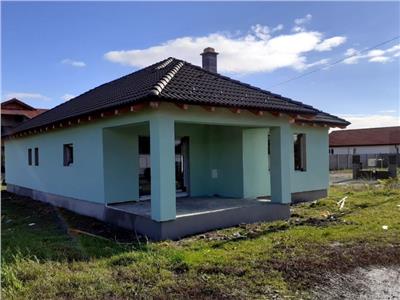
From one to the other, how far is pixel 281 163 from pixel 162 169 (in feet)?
12.8

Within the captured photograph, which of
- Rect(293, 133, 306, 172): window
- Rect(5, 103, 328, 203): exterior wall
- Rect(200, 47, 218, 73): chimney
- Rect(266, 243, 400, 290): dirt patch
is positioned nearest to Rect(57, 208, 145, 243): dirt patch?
Rect(5, 103, 328, 203): exterior wall

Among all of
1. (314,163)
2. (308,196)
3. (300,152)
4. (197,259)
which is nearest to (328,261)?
(197,259)

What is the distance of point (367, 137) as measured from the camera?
4841 centimetres

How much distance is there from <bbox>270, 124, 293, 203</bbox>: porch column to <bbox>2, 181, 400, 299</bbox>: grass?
91 cm

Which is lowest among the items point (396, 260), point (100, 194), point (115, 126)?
point (396, 260)

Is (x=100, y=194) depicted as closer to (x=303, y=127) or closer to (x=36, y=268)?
(x=36, y=268)

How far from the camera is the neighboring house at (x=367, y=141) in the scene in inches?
1805

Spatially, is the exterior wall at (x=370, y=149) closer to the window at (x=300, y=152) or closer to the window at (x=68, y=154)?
the window at (x=300, y=152)

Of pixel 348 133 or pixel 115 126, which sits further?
pixel 348 133

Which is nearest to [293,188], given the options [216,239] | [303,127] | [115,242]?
[303,127]

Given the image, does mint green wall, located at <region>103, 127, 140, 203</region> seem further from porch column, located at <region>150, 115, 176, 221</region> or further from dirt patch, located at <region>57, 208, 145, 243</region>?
porch column, located at <region>150, 115, 176, 221</region>

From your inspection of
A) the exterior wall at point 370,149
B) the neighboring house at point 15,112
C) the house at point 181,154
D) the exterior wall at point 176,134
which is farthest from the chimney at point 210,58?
the exterior wall at point 370,149

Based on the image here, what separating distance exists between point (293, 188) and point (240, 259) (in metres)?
7.78

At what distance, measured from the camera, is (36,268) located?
5.83 metres
